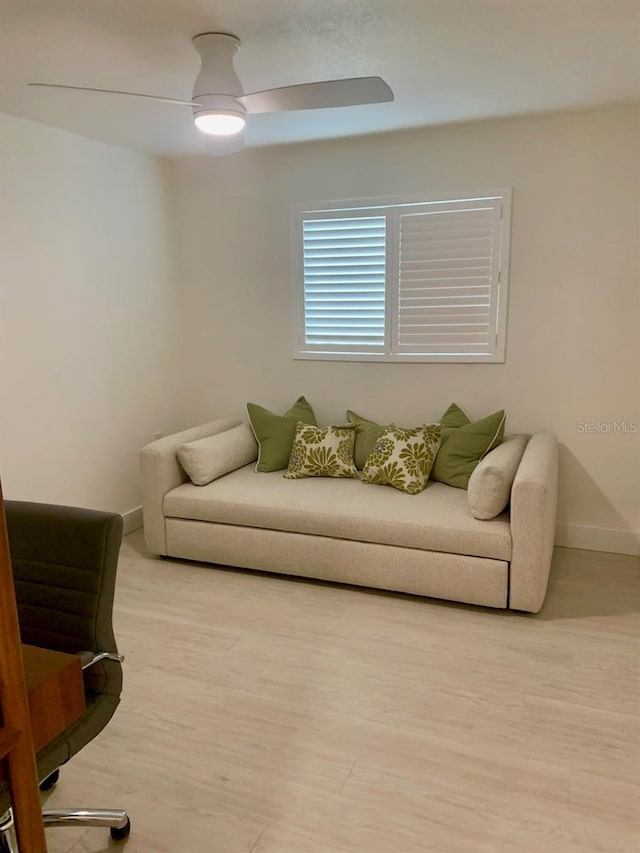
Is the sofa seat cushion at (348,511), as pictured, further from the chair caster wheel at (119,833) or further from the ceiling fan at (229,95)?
the ceiling fan at (229,95)

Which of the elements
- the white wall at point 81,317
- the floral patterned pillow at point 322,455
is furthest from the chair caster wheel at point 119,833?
the floral patterned pillow at point 322,455

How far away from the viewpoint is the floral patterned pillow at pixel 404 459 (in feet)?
11.9

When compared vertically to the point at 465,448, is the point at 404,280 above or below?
above

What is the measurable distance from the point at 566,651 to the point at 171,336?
3.27 meters

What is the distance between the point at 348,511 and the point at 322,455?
0.59m

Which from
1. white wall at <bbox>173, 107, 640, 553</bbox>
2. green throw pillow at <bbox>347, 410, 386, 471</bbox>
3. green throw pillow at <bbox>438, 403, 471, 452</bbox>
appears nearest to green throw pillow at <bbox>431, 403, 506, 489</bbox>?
green throw pillow at <bbox>438, 403, 471, 452</bbox>

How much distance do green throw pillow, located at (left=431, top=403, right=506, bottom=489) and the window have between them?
463 millimetres

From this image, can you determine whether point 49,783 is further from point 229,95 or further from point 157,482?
point 229,95

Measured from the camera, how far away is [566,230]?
366 centimetres

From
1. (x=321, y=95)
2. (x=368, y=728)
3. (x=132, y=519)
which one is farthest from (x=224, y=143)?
(x=132, y=519)

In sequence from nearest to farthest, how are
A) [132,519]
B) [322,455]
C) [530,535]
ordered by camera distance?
1. [530,535]
2. [322,455]
3. [132,519]

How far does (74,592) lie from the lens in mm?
1762

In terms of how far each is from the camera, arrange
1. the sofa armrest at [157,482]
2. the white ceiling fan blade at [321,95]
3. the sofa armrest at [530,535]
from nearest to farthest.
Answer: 1. the white ceiling fan blade at [321,95]
2. the sofa armrest at [530,535]
3. the sofa armrest at [157,482]

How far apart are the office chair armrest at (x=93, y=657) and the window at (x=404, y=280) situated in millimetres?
2819
